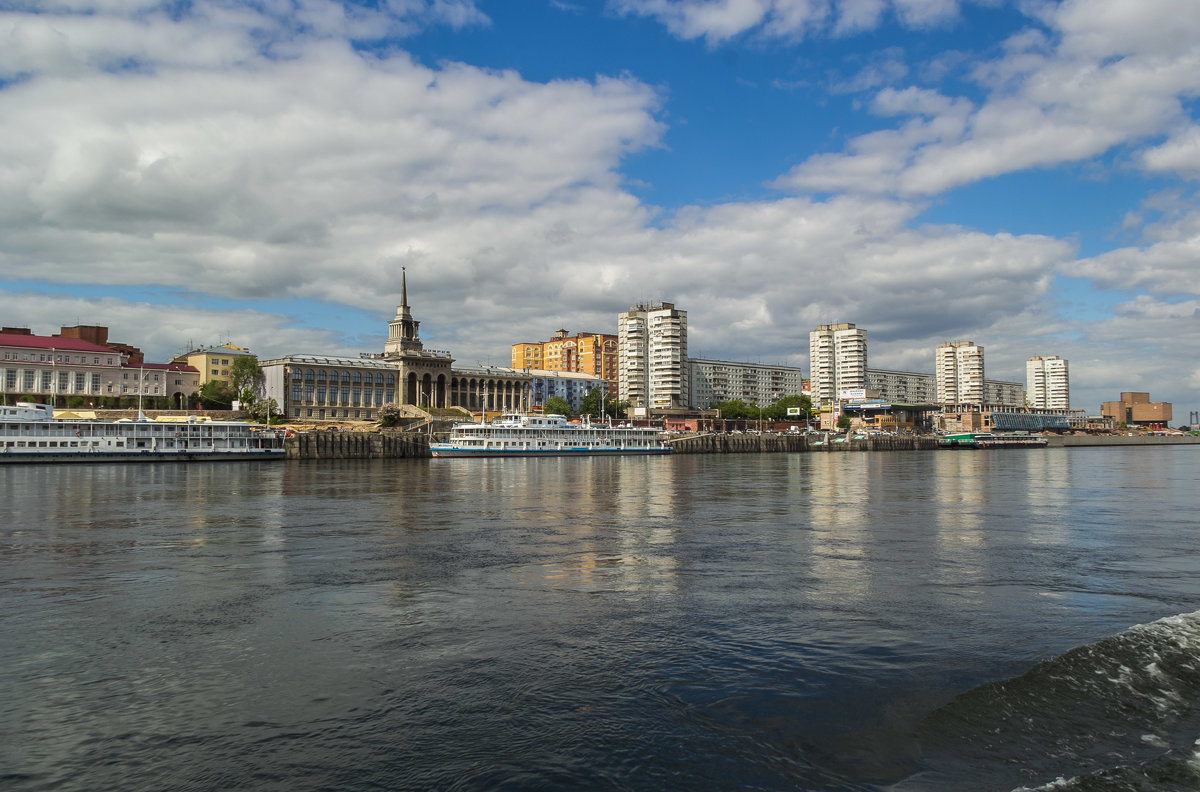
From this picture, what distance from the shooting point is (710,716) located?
10008 millimetres

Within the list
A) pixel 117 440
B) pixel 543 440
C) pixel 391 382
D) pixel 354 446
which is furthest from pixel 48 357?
pixel 543 440

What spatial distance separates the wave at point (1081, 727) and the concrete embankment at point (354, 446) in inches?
4036

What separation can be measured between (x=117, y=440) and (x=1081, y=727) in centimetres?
10334

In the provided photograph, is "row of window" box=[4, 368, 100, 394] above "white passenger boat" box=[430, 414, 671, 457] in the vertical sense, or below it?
above

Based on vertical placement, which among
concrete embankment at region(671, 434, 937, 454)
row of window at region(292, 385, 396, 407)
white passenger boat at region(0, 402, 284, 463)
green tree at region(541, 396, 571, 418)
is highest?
row of window at region(292, 385, 396, 407)

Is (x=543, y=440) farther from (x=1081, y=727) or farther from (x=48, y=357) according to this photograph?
(x=1081, y=727)

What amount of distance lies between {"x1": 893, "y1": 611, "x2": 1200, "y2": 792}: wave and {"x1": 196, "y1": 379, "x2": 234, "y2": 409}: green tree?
145811 millimetres

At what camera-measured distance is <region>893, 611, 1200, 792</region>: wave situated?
834cm

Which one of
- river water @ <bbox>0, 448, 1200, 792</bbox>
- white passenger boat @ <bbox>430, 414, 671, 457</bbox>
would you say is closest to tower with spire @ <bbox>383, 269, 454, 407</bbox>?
white passenger boat @ <bbox>430, 414, 671, 457</bbox>

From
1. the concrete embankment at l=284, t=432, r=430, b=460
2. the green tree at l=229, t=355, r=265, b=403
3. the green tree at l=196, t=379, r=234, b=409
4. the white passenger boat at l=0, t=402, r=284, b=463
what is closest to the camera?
the white passenger boat at l=0, t=402, r=284, b=463

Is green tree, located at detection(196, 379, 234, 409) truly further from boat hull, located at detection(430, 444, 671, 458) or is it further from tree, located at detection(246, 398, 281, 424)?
boat hull, located at detection(430, 444, 671, 458)

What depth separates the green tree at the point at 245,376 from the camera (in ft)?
488

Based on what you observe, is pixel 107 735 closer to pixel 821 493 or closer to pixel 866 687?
pixel 866 687

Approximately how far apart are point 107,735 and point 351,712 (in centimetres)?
276
